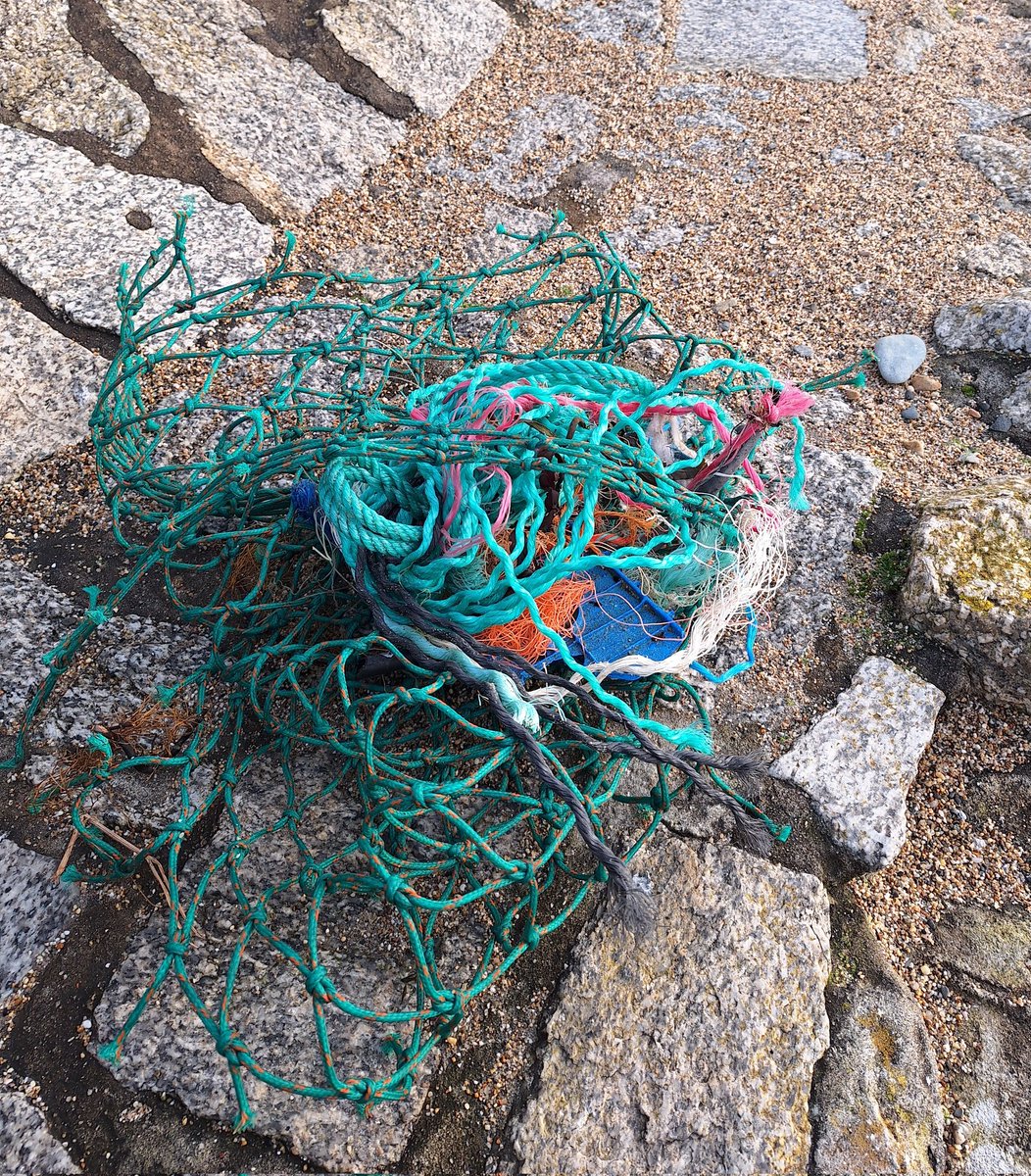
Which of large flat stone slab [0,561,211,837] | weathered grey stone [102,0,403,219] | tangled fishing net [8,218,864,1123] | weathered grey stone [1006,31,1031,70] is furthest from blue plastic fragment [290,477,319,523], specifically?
weathered grey stone [1006,31,1031,70]

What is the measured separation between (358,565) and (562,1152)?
43.6 inches

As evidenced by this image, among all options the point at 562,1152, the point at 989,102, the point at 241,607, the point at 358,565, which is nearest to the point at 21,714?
the point at 241,607

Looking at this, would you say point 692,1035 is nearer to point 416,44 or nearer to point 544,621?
point 544,621

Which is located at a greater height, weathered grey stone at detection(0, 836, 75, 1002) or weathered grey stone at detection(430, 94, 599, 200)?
weathered grey stone at detection(430, 94, 599, 200)

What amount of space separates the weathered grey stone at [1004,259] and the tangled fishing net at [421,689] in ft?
5.58

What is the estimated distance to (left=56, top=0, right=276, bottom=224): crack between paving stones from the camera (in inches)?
117

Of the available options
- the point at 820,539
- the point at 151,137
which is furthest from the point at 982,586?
the point at 151,137

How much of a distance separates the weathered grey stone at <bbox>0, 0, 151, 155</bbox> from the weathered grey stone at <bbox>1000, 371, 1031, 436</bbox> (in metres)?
3.05

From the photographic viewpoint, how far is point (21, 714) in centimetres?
190

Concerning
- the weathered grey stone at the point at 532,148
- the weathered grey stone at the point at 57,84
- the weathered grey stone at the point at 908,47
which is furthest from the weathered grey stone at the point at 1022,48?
the weathered grey stone at the point at 57,84

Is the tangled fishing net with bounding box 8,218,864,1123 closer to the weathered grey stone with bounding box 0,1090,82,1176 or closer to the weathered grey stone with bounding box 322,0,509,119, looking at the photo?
the weathered grey stone with bounding box 0,1090,82,1176

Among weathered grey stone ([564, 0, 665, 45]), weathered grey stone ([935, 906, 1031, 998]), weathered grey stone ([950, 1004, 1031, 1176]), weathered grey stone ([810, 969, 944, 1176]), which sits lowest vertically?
weathered grey stone ([810, 969, 944, 1176])

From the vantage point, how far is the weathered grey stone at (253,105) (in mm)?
3199

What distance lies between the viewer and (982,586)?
6.77 ft
